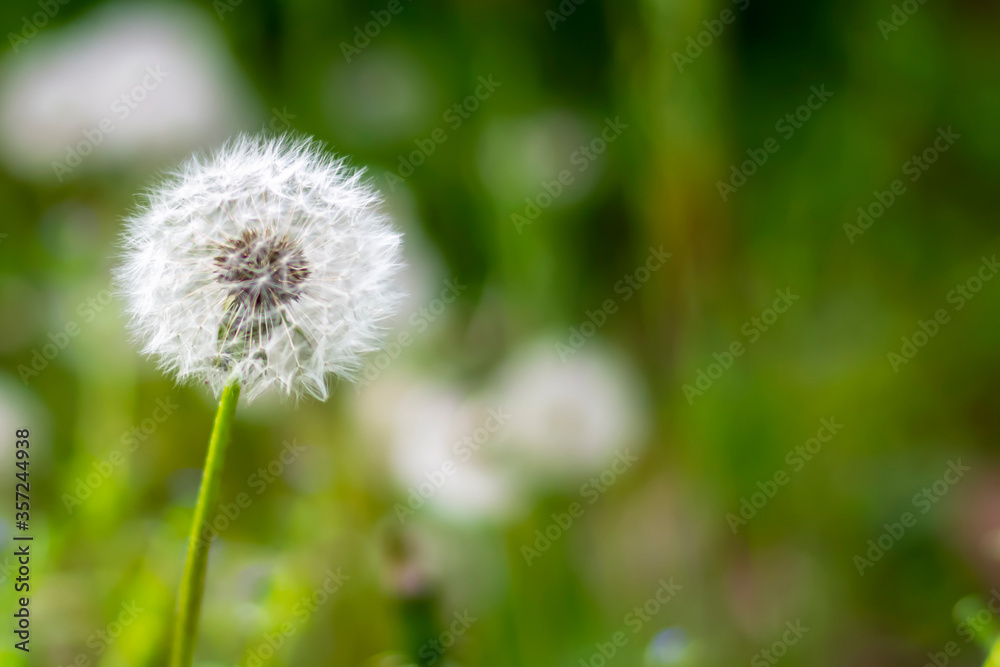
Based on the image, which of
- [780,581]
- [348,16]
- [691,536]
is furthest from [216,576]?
[348,16]

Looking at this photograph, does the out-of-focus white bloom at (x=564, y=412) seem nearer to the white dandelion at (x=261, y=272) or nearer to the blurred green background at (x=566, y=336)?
the blurred green background at (x=566, y=336)

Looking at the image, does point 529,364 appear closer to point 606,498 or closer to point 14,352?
point 606,498

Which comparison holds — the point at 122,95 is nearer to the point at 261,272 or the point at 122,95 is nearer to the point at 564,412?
the point at 564,412

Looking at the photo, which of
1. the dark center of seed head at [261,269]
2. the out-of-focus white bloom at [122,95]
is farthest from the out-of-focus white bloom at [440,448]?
the dark center of seed head at [261,269]

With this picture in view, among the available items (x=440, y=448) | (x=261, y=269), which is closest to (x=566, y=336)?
(x=440, y=448)

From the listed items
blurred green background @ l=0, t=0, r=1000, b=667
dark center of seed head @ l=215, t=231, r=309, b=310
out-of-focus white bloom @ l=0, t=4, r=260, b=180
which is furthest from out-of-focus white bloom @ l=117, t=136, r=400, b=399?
out-of-focus white bloom @ l=0, t=4, r=260, b=180

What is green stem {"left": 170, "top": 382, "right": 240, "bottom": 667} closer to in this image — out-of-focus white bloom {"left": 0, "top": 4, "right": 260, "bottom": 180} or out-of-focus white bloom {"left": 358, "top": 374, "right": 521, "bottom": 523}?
out-of-focus white bloom {"left": 358, "top": 374, "right": 521, "bottom": 523}
